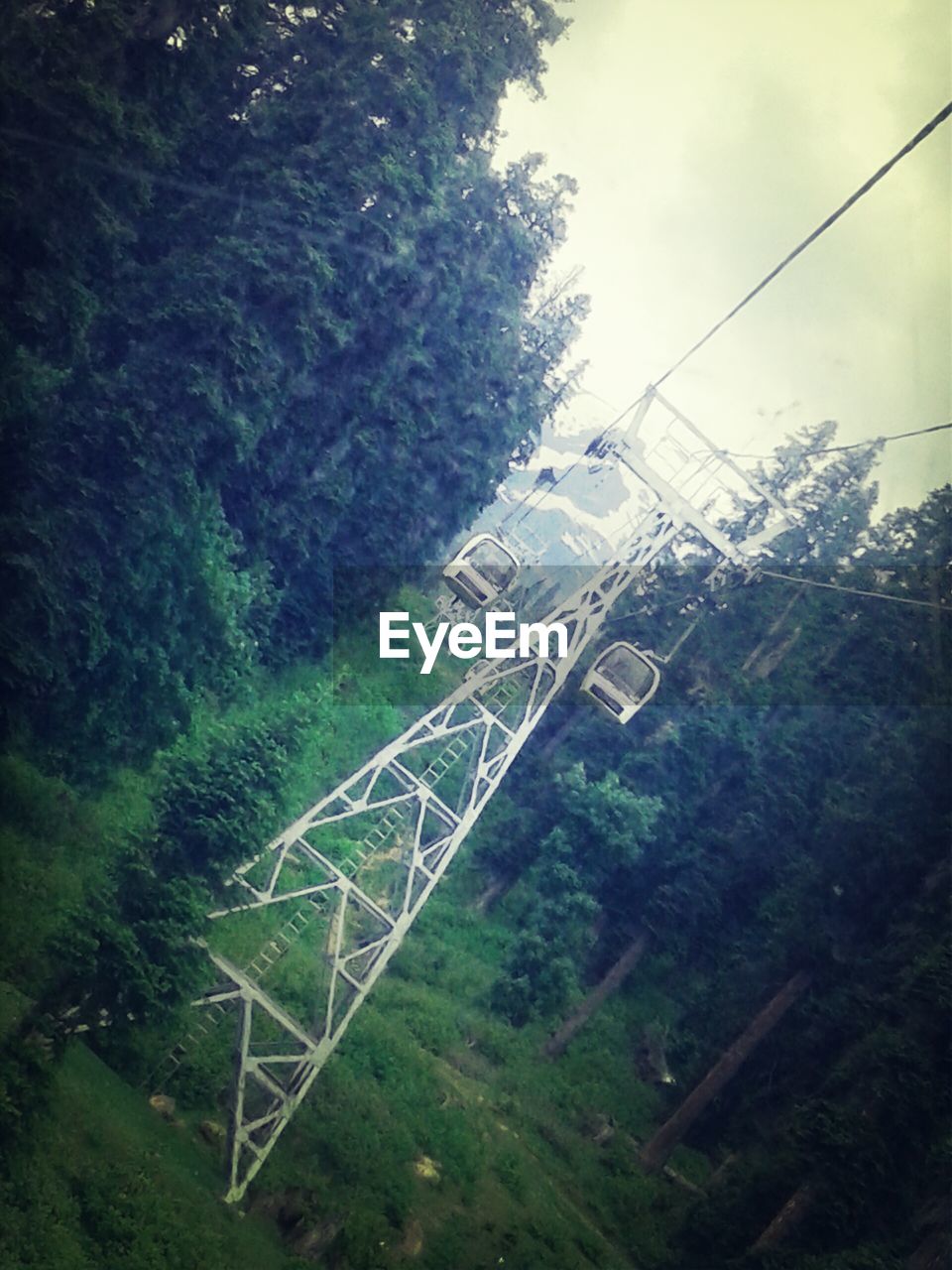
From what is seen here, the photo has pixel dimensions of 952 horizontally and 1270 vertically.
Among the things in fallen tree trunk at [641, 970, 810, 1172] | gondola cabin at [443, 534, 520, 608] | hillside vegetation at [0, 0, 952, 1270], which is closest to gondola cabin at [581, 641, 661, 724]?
gondola cabin at [443, 534, 520, 608]

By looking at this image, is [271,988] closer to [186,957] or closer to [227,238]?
[186,957]

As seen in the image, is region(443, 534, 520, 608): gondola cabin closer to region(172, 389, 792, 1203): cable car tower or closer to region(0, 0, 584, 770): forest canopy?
region(172, 389, 792, 1203): cable car tower

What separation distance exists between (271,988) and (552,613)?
232 inches

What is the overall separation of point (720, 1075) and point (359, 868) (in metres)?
7.31

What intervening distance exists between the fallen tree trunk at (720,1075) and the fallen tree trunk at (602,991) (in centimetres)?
194

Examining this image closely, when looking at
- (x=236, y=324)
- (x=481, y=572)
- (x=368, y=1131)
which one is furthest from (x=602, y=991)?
(x=236, y=324)

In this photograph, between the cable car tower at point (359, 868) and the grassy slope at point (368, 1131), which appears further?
the cable car tower at point (359, 868)

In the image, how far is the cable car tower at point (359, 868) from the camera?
8.31m

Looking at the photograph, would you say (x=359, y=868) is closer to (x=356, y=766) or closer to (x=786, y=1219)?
(x=356, y=766)

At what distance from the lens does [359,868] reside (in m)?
10.6

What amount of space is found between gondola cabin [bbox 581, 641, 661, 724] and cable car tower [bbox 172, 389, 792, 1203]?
0.03m

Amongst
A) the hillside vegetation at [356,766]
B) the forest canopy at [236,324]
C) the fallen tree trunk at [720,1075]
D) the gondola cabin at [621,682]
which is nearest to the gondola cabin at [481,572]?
the gondola cabin at [621,682]

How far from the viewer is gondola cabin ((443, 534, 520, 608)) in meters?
10.9

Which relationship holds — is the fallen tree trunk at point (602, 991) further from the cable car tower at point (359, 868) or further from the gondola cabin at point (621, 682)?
the gondola cabin at point (621, 682)
